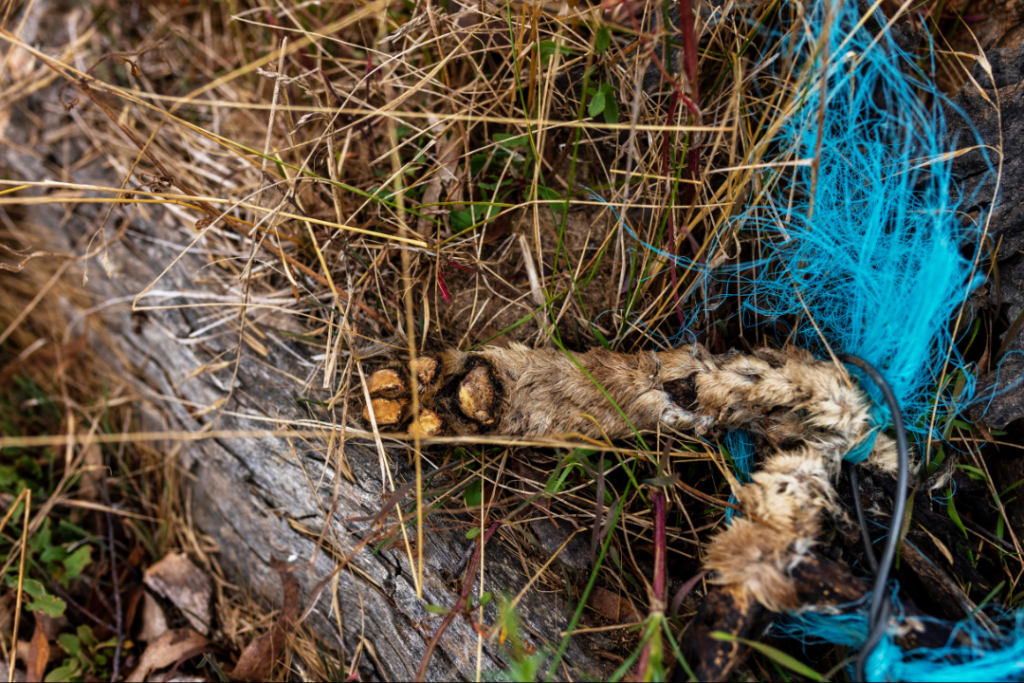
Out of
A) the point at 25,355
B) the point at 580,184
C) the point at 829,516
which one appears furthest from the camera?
the point at 25,355

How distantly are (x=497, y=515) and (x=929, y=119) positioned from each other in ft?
5.66

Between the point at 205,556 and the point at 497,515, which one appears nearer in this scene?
the point at 497,515

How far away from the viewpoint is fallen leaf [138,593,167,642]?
2.08 m

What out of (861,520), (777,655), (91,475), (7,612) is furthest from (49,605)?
(861,520)

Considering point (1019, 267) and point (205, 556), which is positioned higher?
point (1019, 267)

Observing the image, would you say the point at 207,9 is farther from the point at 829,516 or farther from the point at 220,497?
the point at 829,516

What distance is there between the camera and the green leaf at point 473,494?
152 centimetres

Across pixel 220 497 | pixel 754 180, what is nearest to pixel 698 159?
pixel 754 180

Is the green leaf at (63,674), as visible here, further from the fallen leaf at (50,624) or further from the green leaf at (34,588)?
the green leaf at (34,588)

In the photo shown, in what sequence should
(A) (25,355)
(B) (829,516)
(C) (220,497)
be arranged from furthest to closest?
(A) (25,355), (C) (220,497), (B) (829,516)

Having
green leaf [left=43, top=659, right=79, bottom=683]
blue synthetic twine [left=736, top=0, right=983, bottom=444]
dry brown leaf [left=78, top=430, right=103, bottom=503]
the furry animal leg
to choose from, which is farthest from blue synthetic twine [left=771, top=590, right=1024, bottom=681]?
dry brown leaf [left=78, top=430, right=103, bottom=503]

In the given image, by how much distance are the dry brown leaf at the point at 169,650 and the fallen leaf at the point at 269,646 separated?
23cm

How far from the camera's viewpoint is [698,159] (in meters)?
1.51

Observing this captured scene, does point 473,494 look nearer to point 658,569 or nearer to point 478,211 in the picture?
point 658,569
